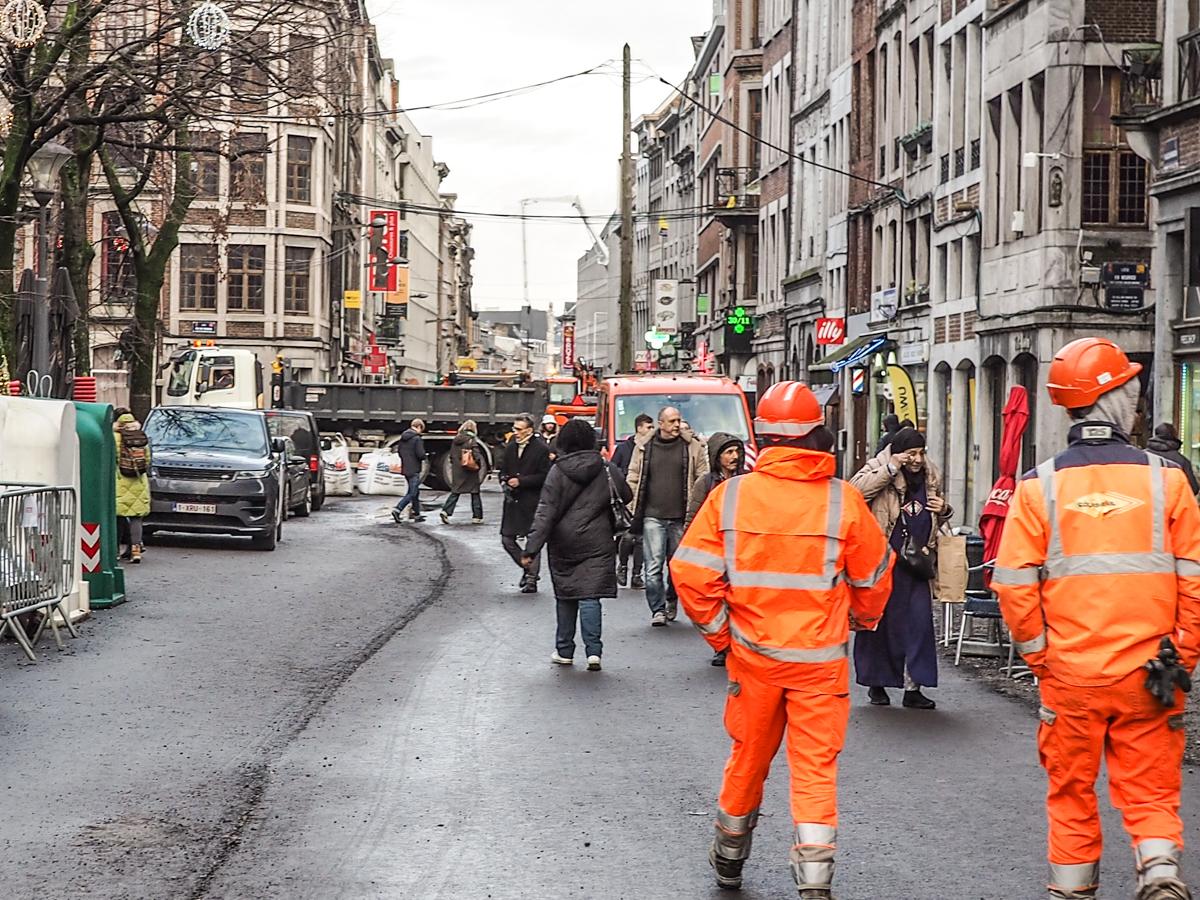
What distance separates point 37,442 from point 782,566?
10.3m

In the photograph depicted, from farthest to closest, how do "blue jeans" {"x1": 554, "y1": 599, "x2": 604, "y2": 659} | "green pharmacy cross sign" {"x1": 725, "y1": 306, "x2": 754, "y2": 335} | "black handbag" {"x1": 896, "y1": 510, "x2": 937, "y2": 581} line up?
"green pharmacy cross sign" {"x1": 725, "y1": 306, "x2": 754, "y2": 335}, "blue jeans" {"x1": 554, "y1": 599, "x2": 604, "y2": 659}, "black handbag" {"x1": 896, "y1": 510, "x2": 937, "y2": 581}

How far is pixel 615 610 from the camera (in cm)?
1852

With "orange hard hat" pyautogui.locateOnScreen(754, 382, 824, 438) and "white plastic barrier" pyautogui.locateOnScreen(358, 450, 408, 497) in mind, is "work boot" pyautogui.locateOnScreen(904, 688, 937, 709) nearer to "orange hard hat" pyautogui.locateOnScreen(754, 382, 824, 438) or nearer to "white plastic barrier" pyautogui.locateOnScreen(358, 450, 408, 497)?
"orange hard hat" pyautogui.locateOnScreen(754, 382, 824, 438)

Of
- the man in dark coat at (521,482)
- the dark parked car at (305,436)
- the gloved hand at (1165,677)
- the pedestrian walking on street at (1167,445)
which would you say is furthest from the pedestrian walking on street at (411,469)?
the gloved hand at (1165,677)

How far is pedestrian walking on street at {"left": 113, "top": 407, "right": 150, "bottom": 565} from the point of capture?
22.5 metres

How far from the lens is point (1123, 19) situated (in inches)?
1271

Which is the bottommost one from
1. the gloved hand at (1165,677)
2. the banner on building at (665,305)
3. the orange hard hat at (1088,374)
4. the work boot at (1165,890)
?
the work boot at (1165,890)

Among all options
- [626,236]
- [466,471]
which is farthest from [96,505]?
[626,236]

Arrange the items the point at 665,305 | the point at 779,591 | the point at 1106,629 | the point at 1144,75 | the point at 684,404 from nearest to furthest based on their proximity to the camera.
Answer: the point at 1106,629, the point at 779,591, the point at 684,404, the point at 1144,75, the point at 665,305

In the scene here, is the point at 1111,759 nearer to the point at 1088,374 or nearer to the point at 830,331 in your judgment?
the point at 1088,374

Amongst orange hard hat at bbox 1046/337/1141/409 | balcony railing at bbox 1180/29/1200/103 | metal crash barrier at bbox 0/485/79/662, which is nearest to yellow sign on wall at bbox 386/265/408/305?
balcony railing at bbox 1180/29/1200/103

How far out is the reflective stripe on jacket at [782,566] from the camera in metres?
6.79

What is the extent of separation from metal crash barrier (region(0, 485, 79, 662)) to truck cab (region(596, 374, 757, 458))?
40.5 ft

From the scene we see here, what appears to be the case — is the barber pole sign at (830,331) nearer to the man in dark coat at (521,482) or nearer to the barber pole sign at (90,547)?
the man in dark coat at (521,482)
